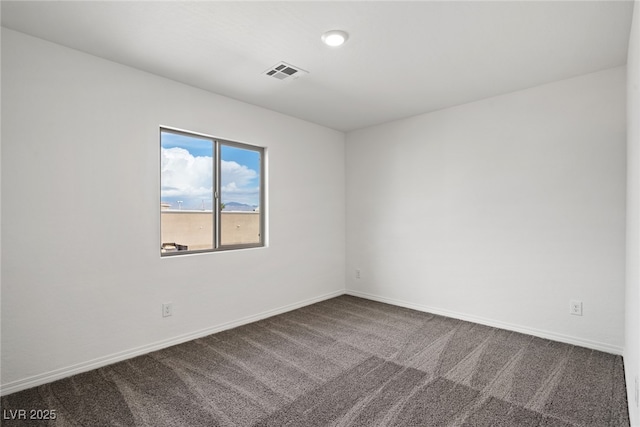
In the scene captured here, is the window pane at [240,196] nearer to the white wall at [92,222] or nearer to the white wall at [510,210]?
the white wall at [92,222]

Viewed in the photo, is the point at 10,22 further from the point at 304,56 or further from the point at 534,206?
the point at 534,206

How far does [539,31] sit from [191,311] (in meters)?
3.63

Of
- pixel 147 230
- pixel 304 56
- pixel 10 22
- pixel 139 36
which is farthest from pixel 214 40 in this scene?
pixel 147 230

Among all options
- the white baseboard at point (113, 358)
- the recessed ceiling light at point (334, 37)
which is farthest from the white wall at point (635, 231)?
the white baseboard at point (113, 358)

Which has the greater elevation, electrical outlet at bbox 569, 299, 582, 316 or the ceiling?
the ceiling

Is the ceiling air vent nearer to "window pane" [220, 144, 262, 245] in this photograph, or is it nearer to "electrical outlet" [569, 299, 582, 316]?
"window pane" [220, 144, 262, 245]

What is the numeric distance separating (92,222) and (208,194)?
110cm

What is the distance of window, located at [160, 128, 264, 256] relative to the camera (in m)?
3.09

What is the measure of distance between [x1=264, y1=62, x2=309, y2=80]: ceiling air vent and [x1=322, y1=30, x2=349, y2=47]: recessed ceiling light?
0.50 m

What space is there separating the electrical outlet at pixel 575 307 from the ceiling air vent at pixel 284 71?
10.5 ft

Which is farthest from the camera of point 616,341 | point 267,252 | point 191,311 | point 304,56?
point 267,252

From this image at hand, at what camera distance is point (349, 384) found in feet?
7.40

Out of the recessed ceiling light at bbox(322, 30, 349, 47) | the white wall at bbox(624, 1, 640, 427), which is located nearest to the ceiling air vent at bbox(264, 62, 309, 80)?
the recessed ceiling light at bbox(322, 30, 349, 47)

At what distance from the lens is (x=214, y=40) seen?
230 centimetres
